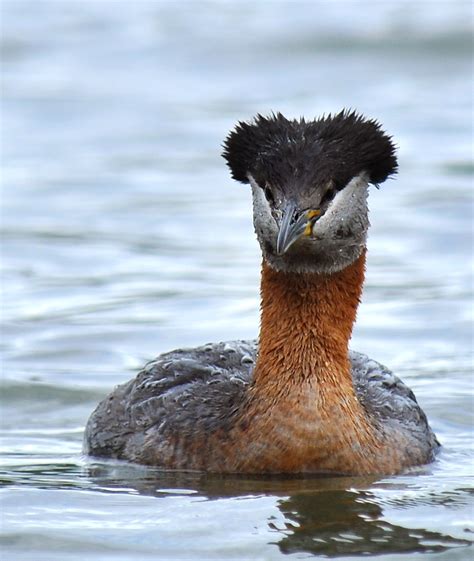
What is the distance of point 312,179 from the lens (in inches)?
533

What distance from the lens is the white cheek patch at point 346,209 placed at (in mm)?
13641

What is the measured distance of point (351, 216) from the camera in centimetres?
1396

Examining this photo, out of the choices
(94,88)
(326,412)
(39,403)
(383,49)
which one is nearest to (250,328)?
(39,403)

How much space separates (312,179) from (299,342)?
4.95ft

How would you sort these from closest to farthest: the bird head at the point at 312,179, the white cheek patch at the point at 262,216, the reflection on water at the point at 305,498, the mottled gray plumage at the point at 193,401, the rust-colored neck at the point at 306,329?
the reflection on water at the point at 305,498 → the bird head at the point at 312,179 → the white cheek patch at the point at 262,216 → the rust-colored neck at the point at 306,329 → the mottled gray plumage at the point at 193,401

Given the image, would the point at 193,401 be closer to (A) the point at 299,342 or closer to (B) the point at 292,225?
(A) the point at 299,342

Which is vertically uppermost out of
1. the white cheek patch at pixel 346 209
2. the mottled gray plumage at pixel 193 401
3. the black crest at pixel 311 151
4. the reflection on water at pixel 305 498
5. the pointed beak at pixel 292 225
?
the black crest at pixel 311 151

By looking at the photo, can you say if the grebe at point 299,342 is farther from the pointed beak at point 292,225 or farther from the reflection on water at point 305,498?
→ the reflection on water at point 305,498

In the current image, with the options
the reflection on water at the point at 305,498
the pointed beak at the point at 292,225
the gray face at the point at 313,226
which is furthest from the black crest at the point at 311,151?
the reflection on water at the point at 305,498

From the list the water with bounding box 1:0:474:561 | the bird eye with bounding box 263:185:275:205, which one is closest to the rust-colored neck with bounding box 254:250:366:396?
the bird eye with bounding box 263:185:275:205

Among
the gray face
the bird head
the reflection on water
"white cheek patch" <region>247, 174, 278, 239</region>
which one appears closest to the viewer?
the reflection on water

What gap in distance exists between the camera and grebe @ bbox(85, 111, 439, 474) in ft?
44.9

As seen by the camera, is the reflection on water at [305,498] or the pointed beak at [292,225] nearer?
the reflection on water at [305,498]

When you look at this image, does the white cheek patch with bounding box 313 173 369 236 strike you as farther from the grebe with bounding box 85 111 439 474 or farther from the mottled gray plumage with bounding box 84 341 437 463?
the mottled gray plumage with bounding box 84 341 437 463
